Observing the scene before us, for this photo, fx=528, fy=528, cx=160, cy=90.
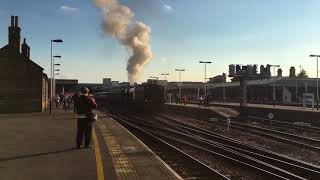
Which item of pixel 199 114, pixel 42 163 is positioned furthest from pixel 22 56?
pixel 42 163

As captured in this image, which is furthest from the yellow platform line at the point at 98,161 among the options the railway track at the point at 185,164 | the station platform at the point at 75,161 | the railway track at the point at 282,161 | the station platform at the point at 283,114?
the station platform at the point at 283,114

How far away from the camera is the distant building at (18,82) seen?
44844 mm

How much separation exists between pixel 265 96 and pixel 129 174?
105159 millimetres

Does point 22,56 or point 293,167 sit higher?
point 22,56

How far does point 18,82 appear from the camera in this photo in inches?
1799

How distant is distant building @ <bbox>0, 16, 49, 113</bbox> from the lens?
44844 mm

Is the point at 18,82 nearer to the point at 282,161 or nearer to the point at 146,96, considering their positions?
the point at 146,96

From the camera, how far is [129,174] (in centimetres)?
1083

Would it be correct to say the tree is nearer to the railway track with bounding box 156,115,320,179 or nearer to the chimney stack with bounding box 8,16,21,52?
the chimney stack with bounding box 8,16,21,52

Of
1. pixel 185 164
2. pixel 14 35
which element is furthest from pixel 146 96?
pixel 185 164

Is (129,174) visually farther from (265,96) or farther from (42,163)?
(265,96)

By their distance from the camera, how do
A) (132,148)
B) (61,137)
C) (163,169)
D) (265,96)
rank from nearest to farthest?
1. (163,169)
2. (132,148)
3. (61,137)
4. (265,96)

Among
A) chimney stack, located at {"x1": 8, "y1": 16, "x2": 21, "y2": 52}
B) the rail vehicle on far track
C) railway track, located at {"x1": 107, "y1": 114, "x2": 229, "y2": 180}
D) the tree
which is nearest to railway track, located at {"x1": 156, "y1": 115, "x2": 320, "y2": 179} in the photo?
railway track, located at {"x1": 107, "y1": 114, "x2": 229, "y2": 180}

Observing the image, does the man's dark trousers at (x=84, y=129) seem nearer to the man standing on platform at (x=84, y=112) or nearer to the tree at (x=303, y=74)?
the man standing on platform at (x=84, y=112)
